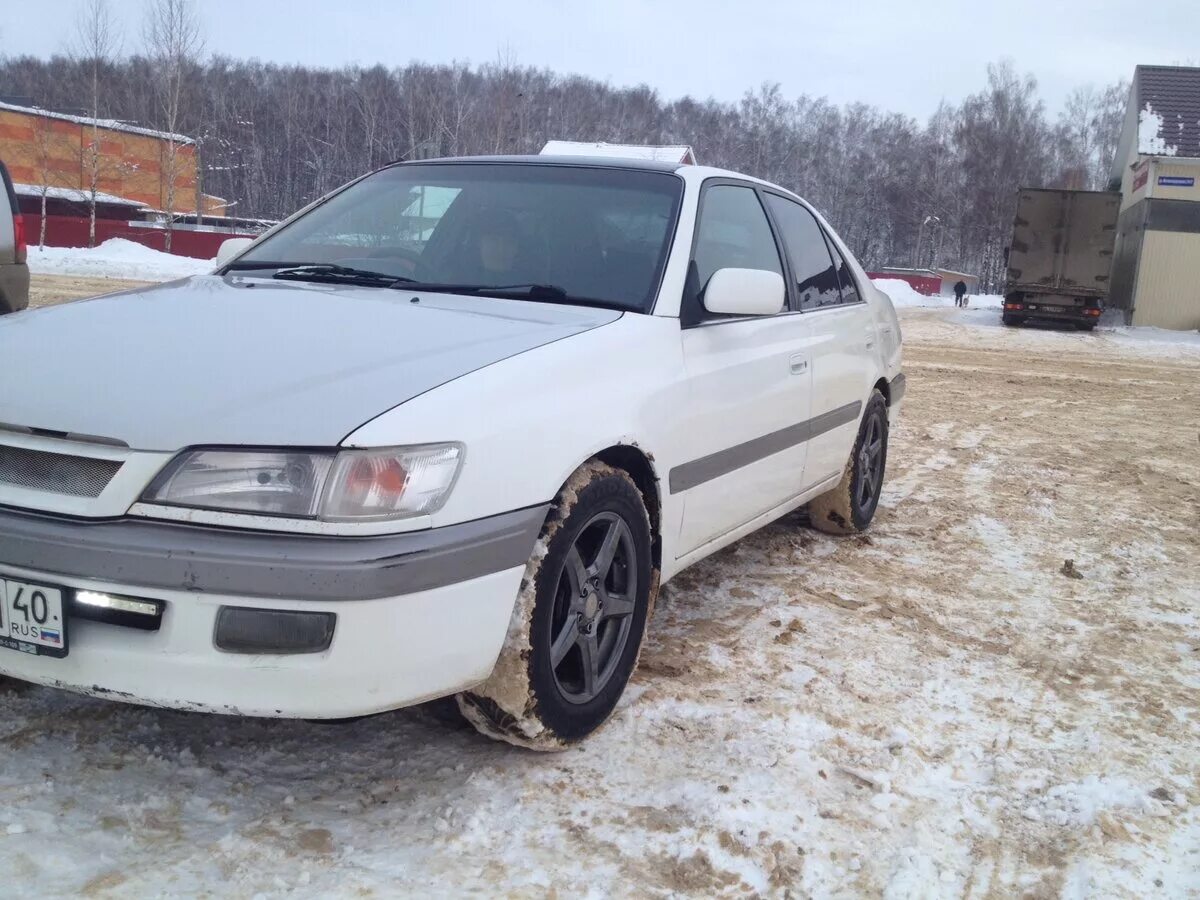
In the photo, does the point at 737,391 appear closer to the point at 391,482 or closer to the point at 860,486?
the point at 391,482

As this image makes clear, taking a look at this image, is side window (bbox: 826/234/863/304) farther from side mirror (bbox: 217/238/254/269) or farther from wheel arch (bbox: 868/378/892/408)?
side mirror (bbox: 217/238/254/269)

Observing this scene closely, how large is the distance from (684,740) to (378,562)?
1.11m

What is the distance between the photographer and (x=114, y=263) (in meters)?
26.5

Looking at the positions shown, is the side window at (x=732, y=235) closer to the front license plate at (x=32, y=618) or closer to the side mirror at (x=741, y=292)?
the side mirror at (x=741, y=292)

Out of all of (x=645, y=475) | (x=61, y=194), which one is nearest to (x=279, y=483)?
(x=645, y=475)

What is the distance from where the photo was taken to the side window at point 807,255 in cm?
416

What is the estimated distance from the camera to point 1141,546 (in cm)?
495

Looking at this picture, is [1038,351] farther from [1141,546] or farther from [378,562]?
[378,562]

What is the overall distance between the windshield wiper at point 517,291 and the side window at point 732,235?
1.46ft

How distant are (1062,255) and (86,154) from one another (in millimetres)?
41368

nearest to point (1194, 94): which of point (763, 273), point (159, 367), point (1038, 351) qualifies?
point (1038, 351)

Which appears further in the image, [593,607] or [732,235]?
[732,235]

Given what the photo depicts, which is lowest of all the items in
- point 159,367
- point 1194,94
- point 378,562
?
point 378,562

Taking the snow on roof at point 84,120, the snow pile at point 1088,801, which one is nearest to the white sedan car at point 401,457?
the snow pile at point 1088,801
